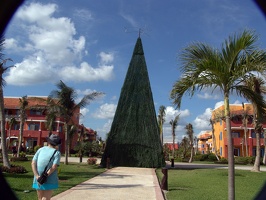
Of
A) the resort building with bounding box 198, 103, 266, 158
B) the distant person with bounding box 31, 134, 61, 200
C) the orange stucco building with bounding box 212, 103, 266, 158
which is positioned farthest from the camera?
the orange stucco building with bounding box 212, 103, 266, 158

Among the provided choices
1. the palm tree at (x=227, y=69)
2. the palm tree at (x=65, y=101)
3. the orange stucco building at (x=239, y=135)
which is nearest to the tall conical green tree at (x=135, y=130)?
the palm tree at (x=65, y=101)

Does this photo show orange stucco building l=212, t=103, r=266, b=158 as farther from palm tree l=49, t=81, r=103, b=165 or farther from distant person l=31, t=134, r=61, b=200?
distant person l=31, t=134, r=61, b=200

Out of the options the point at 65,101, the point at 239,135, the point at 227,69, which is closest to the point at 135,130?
the point at 65,101

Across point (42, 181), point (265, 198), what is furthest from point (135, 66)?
point (265, 198)

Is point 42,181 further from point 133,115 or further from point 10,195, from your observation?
point 133,115

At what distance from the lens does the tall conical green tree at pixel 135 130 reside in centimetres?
2323

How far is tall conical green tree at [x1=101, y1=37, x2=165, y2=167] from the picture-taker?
23.2m

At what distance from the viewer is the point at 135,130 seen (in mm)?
23453

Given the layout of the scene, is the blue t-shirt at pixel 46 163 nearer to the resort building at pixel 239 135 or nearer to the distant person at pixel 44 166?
the distant person at pixel 44 166

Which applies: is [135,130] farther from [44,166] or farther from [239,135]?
[239,135]

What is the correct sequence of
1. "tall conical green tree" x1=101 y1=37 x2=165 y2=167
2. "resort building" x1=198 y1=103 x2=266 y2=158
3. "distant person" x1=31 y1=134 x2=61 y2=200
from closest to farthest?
"distant person" x1=31 y1=134 x2=61 y2=200 < "tall conical green tree" x1=101 y1=37 x2=165 y2=167 < "resort building" x1=198 y1=103 x2=266 y2=158

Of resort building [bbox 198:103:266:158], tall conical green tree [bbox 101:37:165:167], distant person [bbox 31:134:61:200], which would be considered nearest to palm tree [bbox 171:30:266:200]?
distant person [bbox 31:134:61:200]

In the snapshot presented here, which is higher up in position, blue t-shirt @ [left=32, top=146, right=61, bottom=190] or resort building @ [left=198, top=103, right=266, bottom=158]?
resort building @ [left=198, top=103, right=266, bottom=158]

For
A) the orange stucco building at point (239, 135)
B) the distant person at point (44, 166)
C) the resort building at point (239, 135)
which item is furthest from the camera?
the orange stucco building at point (239, 135)
